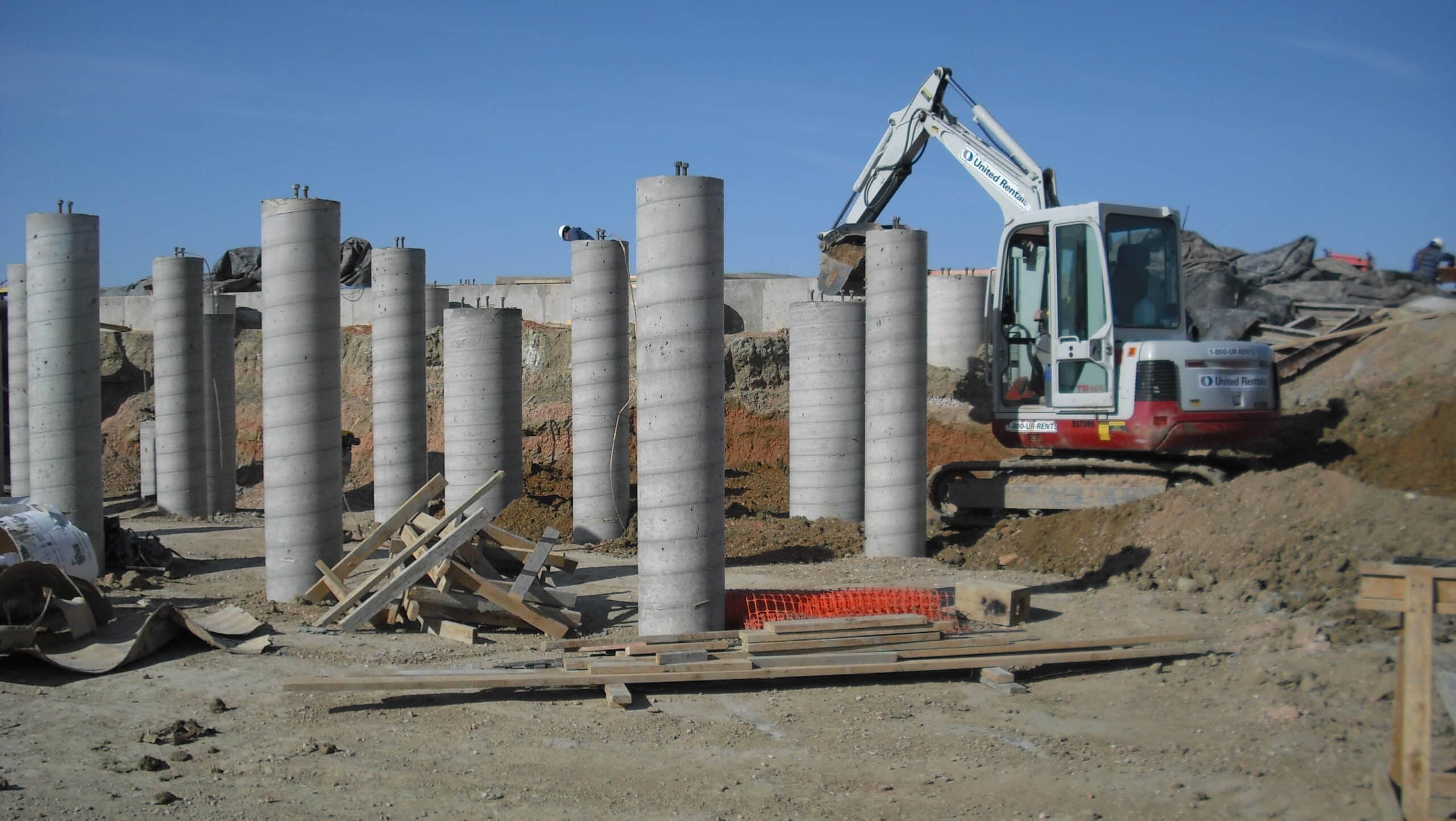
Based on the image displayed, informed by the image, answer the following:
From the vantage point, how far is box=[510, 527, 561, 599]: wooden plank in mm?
8883

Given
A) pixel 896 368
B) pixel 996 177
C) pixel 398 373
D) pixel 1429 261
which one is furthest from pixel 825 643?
pixel 1429 261

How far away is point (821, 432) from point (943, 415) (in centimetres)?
800

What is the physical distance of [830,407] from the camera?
14.1 m

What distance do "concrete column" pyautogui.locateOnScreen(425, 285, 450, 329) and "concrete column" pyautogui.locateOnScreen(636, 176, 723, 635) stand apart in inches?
645

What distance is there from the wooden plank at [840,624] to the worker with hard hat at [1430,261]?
18328 mm

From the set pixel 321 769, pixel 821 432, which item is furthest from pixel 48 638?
pixel 821 432

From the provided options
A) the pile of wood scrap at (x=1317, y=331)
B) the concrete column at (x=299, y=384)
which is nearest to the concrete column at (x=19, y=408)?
the concrete column at (x=299, y=384)

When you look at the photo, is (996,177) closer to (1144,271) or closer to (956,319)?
(1144,271)

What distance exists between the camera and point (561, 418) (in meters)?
23.6

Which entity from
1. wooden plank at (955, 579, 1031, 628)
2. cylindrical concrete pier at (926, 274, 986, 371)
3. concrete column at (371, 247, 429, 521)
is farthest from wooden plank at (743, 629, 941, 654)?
cylindrical concrete pier at (926, 274, 986, 371)

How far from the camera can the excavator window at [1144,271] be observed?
38.0 feet

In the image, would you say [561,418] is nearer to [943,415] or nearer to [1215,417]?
[943,415]

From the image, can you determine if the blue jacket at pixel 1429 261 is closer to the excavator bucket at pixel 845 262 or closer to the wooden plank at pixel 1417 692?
the excavator bucket at pixel 845 262

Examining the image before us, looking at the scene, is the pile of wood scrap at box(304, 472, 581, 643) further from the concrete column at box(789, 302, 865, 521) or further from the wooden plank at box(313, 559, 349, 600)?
the concrete column at box(789, 302, 865, 521)
